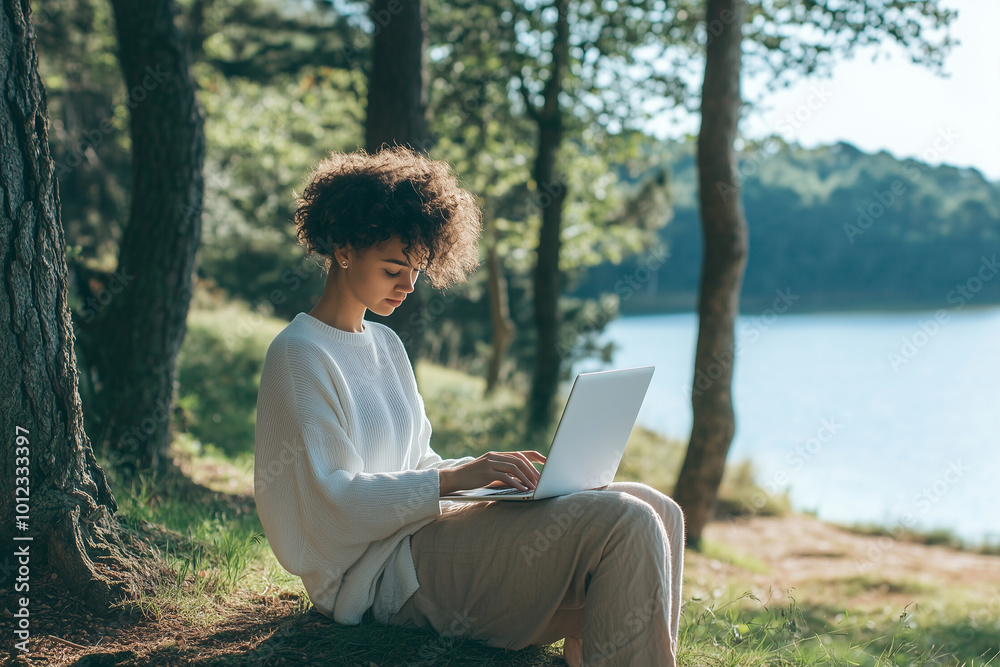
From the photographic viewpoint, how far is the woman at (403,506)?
1.93 m

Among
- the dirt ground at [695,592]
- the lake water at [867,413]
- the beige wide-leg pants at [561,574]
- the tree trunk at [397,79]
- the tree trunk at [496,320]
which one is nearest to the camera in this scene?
the beige wide-leg pants at [561,574]

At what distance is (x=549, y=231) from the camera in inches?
413

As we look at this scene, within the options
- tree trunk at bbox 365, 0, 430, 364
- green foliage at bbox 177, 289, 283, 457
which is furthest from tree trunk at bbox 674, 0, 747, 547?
green foliage at bbox 177, 289, 283, 457

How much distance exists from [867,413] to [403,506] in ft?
74.0

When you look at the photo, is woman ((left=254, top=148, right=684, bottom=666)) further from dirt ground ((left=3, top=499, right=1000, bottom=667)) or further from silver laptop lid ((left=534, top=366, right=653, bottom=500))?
dirt ground ((left=3, top=499, right=1000, bottom=667))

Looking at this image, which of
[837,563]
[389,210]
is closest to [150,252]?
[389,210]

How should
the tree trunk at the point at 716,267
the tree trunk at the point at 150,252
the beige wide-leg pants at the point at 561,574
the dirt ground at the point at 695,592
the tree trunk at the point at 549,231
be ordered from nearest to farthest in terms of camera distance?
the beige wide-leg pants at the point at 561,574, the dirt ground at the point at 695,592, the tree trunk at the point at 150,252, the tree trunk at the point at 716,267, the tree trunk at the point at 549,231

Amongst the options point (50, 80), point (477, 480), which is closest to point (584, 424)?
point (477, 480)

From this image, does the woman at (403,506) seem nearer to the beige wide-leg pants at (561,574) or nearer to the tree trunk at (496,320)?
the beige wide-leg pants at (561,574)

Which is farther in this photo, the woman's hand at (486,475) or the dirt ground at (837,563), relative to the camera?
the dirt ground at (837,563)

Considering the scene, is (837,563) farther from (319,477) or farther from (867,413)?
(867,413)

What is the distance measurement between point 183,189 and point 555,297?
6.77m

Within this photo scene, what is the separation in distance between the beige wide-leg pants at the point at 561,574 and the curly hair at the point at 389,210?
32.2 inches

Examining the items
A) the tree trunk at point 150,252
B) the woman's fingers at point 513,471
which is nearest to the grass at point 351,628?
the tree trunk at point 150,252
